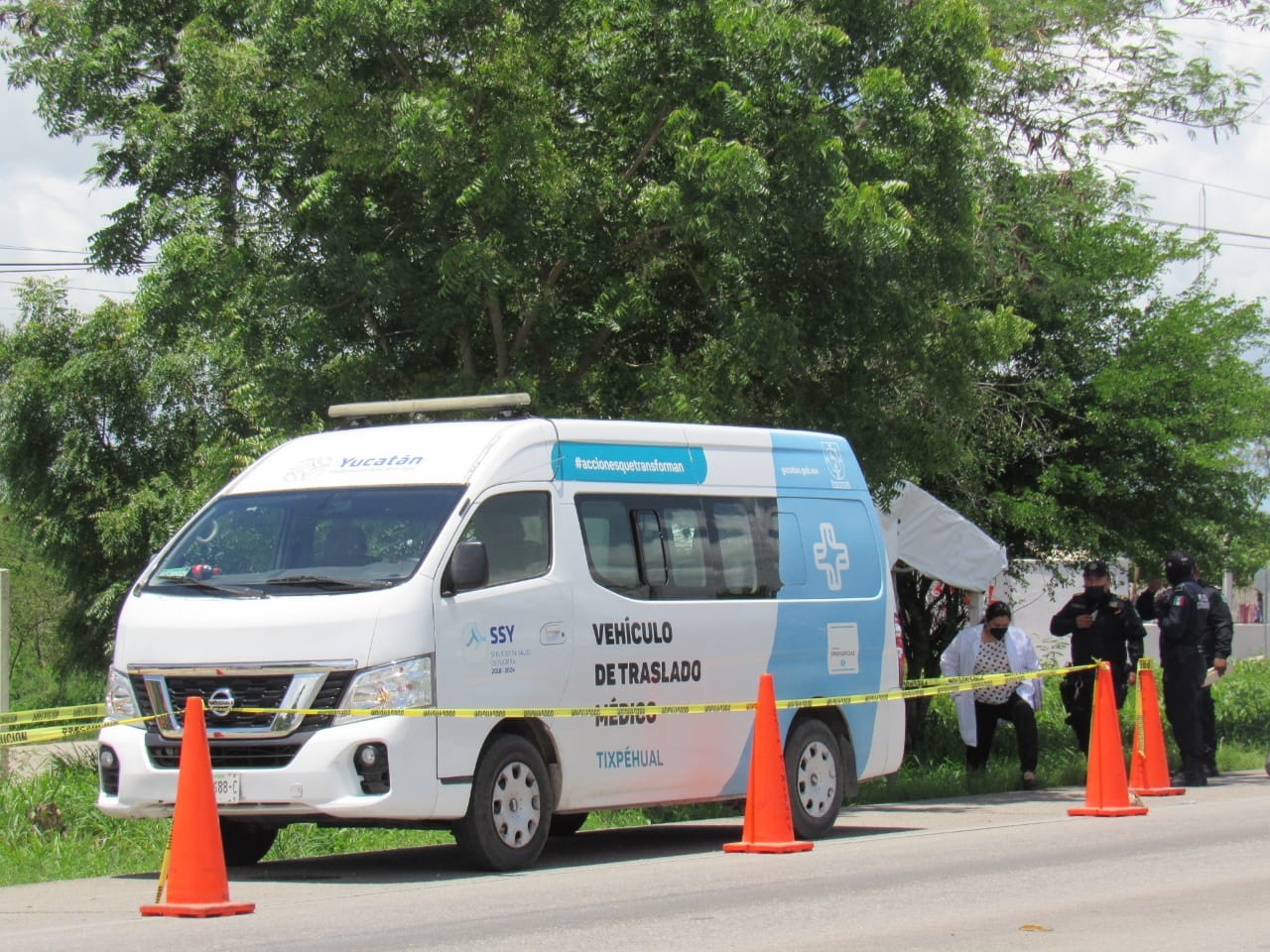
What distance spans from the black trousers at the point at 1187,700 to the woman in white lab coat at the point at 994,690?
126 cm

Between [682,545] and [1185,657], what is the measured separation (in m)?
7.09

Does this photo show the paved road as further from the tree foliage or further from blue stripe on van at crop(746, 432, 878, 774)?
the tree foliage

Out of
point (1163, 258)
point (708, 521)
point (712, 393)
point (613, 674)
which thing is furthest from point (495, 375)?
point (1163, 258)

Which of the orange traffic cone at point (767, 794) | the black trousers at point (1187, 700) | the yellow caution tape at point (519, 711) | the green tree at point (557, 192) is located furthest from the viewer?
the black trousers at point (1187, 700)

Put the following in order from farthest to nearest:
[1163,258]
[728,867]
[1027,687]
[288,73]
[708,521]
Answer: [1163,258] < [1027,687] < [288,73] < [708,521] < [728,867]

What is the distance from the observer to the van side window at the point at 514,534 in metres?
9.92

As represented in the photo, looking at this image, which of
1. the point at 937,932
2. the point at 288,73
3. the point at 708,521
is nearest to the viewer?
the point at 937,932

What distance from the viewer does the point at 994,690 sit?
53.7 ft

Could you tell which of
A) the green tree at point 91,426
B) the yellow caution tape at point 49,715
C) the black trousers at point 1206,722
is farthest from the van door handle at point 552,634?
the green tree at point 91,426

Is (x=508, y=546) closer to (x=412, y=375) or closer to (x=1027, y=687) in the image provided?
(x=412, y=375)

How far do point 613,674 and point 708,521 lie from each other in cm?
143

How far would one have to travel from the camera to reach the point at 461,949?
711 centimetres

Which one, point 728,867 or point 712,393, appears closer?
point 728,867

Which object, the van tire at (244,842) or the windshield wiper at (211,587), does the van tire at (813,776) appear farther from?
the windshield wiper at (211,587)
